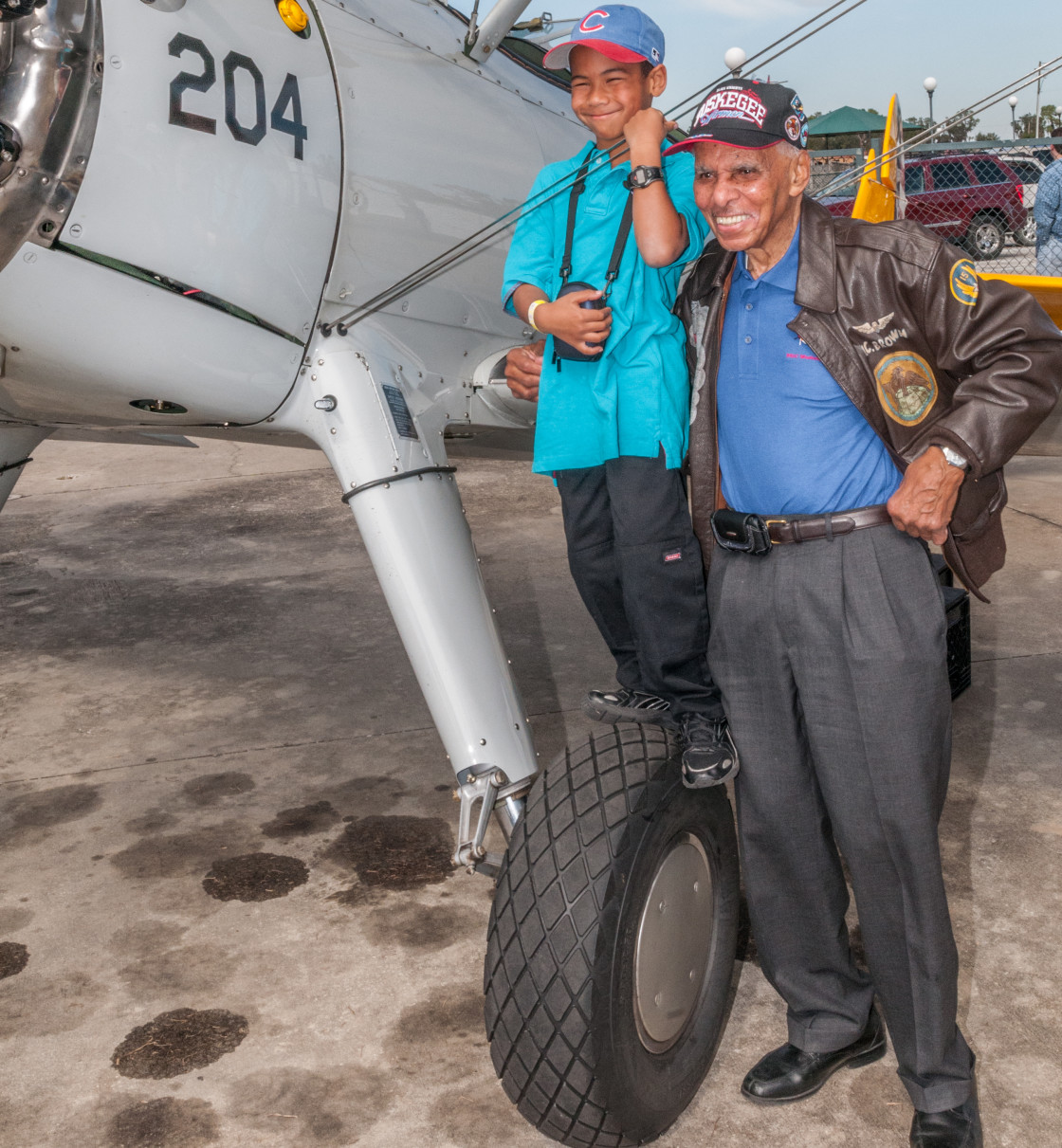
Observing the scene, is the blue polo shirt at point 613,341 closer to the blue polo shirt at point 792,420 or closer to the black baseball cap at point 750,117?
the blue polo shirt at point 792,420

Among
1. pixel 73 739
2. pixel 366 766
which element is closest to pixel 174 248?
pixel 366 766

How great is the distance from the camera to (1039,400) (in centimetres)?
196

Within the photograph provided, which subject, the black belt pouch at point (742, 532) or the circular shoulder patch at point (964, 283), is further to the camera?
the black belt pouch at point (742, 532)

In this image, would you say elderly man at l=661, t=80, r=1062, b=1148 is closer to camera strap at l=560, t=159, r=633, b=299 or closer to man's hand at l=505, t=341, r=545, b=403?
camera strap at l=560, t=159, r=633, b=299

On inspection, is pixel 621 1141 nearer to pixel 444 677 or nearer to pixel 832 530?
pixel 444 677

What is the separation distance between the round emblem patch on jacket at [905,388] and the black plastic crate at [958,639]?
2.29m

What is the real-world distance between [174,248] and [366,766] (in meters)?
2.08

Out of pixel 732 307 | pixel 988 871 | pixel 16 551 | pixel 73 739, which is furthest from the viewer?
pixel 16 551

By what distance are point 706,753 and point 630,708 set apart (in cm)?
26

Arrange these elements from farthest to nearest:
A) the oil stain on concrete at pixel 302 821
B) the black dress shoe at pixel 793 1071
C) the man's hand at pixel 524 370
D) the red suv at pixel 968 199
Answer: the red suv at pixel 968 199, the oil stain on concrete at pixel 302 821, the man's hand at pixel 524 370, the black dress shoe at pixel 793 1071

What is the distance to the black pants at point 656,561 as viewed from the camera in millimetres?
2336

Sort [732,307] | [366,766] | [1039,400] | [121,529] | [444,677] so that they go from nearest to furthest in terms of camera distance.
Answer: [1039,400] < [732,307] < [444,677] < [366,766] < [121,529]

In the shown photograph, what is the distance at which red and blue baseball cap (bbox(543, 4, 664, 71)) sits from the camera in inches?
87.3

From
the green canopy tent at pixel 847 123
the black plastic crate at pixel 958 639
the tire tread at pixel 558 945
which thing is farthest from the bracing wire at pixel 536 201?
the green canopy tent at pixel 847 123
